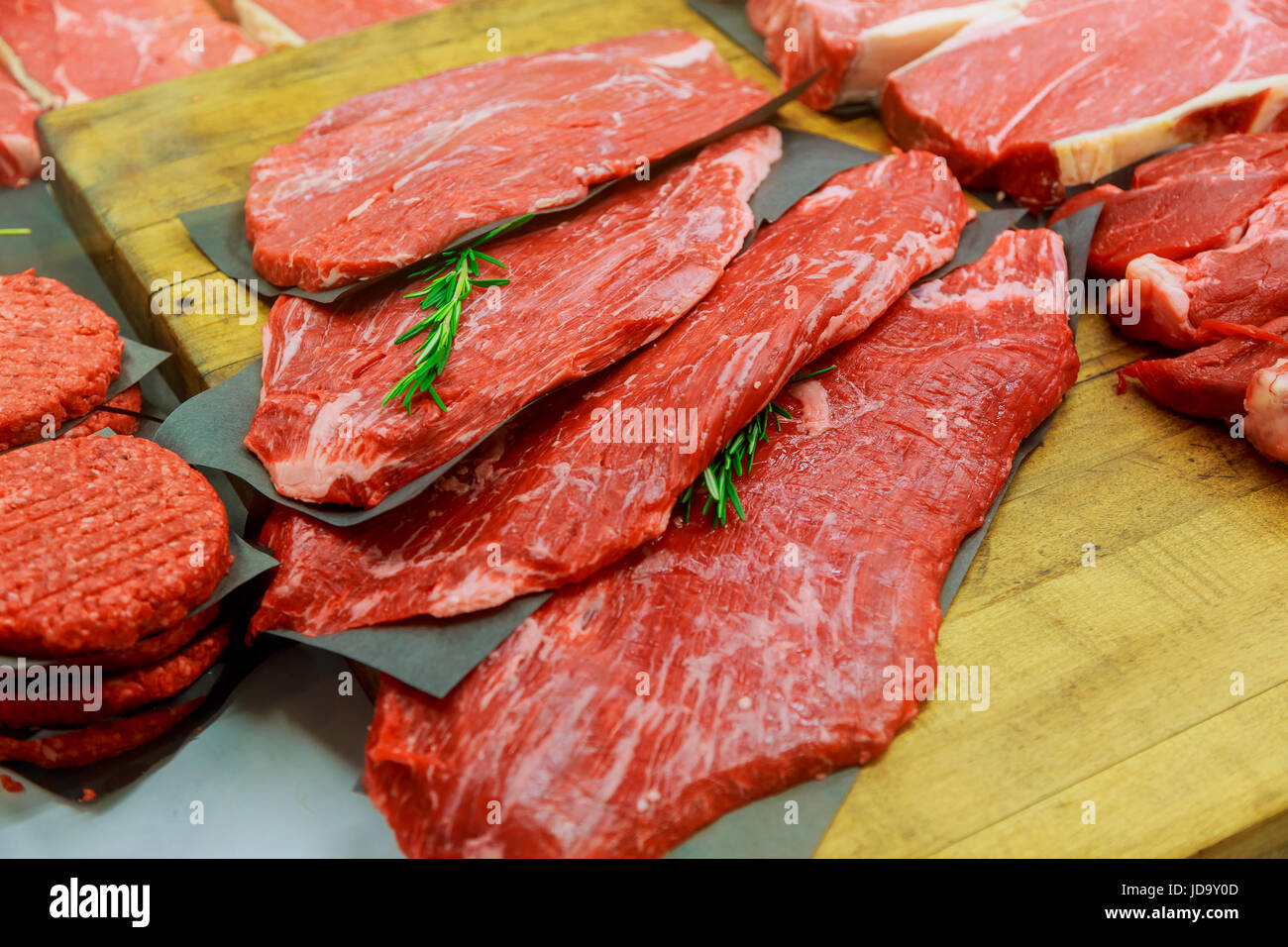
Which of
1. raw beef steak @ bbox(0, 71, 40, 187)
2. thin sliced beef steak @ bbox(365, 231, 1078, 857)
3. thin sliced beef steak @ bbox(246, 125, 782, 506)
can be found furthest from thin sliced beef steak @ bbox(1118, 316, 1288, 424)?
raw beef steak @ bbox(0, 71, 40, 187)

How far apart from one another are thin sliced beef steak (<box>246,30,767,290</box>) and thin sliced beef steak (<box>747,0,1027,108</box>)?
329 mm

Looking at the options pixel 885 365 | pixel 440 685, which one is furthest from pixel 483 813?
pixel 885 365

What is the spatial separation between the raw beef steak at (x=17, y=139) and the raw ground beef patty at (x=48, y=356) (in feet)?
4.20

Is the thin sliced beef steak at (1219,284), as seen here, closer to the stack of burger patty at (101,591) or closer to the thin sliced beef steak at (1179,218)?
the thin sliced beef steak at (1179,218)

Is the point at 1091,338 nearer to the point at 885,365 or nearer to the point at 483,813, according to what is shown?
the point at 885,365

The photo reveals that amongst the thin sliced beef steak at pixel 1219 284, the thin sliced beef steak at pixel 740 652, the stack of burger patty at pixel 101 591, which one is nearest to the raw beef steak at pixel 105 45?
the stack of burger patty at pixel 101 591

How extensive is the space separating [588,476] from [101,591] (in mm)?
1059

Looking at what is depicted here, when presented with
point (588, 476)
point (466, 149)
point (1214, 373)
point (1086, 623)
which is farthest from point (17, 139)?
point (1214, 373)

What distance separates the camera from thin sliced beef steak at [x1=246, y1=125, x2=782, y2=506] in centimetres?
243

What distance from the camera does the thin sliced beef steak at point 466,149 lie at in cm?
295

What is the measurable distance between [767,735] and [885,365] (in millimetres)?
1175

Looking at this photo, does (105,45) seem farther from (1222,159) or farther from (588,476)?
(1222,159)

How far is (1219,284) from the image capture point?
3.06 meters

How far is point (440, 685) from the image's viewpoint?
2193 mm
